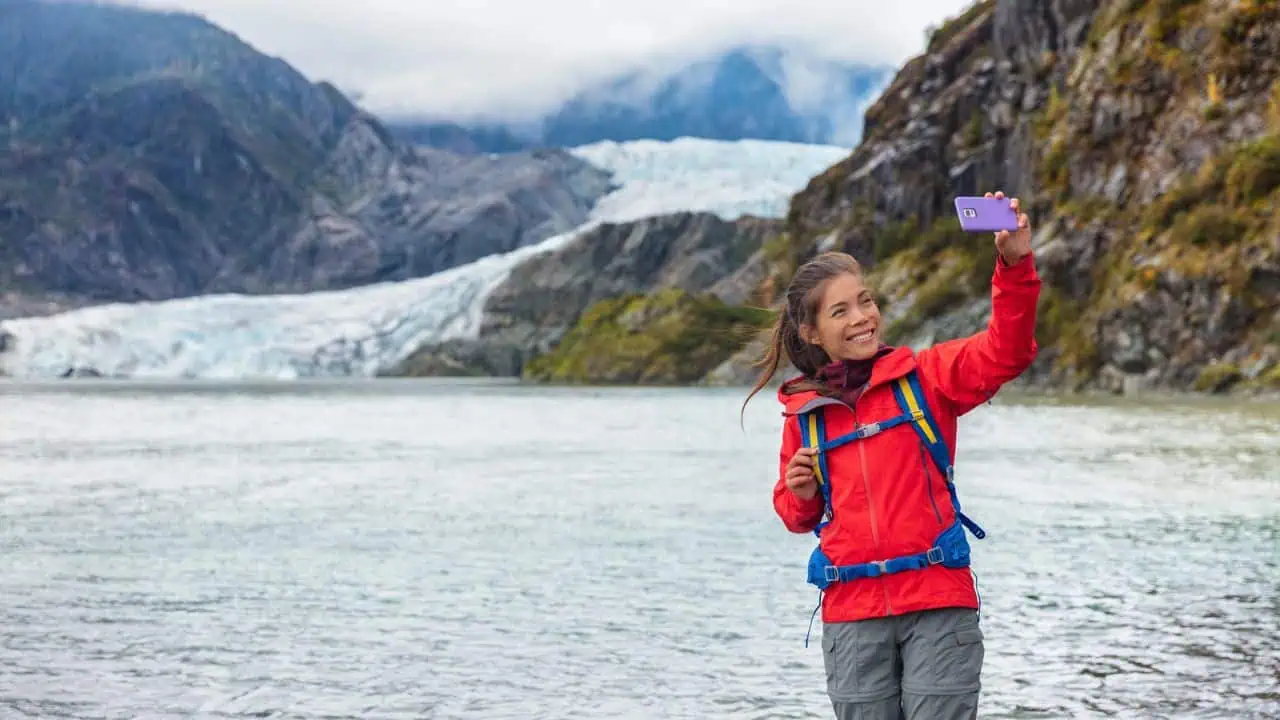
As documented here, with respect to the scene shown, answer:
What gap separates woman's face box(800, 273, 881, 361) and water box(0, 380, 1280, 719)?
345cm

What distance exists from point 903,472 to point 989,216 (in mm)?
837

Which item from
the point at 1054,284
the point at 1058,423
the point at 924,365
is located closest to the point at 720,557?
the point at 924,365

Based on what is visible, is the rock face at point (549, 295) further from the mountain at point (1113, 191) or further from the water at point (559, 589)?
the water at point (559, 589)

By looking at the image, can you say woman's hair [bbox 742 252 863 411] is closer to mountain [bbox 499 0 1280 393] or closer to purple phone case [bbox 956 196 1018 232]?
purple phone case [bbox 956 196 1018 232]

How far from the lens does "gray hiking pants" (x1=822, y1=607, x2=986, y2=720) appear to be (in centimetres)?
454

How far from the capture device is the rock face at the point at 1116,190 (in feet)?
225

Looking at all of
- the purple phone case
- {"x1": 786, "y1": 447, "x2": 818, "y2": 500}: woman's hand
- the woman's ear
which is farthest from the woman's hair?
the purple phone case

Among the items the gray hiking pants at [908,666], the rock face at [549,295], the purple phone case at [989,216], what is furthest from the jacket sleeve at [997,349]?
the rock face at [549,295]

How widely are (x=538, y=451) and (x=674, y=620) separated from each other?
2291 cm

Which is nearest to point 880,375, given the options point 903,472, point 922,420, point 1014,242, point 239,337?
point 922,420

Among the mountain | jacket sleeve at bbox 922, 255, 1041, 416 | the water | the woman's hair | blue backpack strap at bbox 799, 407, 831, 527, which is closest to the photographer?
jacket sleeve at bbox 922, 255, 1041, 416

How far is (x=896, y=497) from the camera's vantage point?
464 centimetres

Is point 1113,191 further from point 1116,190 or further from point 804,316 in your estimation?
point 804,316

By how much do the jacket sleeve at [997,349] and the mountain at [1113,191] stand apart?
6041 centimetres
